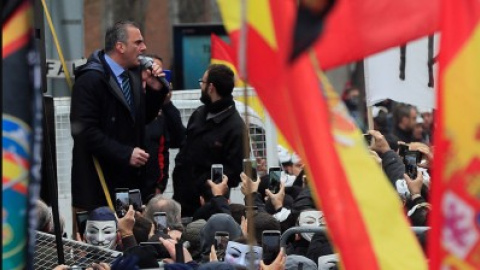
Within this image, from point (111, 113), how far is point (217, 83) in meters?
1.22

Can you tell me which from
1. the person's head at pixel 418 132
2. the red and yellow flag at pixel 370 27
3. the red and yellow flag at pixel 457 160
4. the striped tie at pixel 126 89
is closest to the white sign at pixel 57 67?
the striped tie at pixel 126 89

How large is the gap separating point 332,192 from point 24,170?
0.93m

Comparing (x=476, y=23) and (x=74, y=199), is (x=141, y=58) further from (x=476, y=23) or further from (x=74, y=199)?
(x=476, y=23)

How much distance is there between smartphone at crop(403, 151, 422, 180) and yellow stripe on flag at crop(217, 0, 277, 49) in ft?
15.2

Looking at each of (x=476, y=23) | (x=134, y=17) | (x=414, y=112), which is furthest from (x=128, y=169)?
(x=134, y=17)

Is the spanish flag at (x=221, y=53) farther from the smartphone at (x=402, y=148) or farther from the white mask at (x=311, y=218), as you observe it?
the white mask at (x=311, y=218)

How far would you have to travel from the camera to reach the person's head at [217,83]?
38.3 ft

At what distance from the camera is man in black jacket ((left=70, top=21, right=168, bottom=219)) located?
415 inches

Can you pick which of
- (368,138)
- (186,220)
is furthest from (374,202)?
(368,138)

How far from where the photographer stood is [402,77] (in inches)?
492

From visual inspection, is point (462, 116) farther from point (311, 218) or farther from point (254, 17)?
point (311, 218)

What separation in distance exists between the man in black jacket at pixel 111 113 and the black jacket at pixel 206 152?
37.5 inches

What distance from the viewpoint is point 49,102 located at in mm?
10047

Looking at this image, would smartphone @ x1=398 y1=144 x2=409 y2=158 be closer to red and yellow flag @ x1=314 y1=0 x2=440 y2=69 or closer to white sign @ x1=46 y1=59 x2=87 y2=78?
white sign @ x1=46 y1=59 x2=87 y2=78
